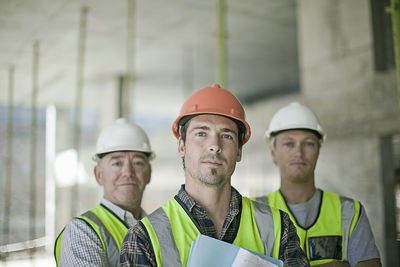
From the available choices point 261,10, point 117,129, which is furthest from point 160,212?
point 261,10

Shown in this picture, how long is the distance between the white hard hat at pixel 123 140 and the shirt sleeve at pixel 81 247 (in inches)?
34.4

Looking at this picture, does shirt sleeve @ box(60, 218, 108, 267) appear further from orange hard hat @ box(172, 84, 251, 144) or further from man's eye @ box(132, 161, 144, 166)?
orange hard hat @ box(172, 84, 251, 144)

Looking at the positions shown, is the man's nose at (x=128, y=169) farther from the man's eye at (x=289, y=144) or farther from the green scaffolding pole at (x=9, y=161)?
the green scaffolding pole at (x=9, y=161)

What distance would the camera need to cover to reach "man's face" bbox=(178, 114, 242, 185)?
7.65ft

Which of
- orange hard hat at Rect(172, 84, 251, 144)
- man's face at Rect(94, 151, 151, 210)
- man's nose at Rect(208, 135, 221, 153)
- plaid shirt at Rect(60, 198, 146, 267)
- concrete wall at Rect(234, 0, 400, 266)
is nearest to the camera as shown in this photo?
man's nose at Rect(208, 135, 221, 153)

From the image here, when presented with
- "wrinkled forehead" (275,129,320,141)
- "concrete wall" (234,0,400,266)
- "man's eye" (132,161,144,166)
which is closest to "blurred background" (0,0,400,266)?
"concrete wall" (234,0,400,266)

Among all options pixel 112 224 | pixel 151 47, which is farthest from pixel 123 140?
pixel 151 47

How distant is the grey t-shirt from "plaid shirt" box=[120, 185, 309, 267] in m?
1.10

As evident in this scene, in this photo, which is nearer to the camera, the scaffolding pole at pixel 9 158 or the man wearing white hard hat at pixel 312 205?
the man wearing white hard hat at pixel 312 205

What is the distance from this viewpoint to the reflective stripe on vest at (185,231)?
83.7 inches

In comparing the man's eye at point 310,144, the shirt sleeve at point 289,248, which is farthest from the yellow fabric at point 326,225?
the shirt sleeve at point 289,248

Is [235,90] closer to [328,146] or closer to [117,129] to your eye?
[328,146]

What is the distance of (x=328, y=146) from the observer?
24.7 ft

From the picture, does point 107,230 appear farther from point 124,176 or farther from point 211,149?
point 211,149
